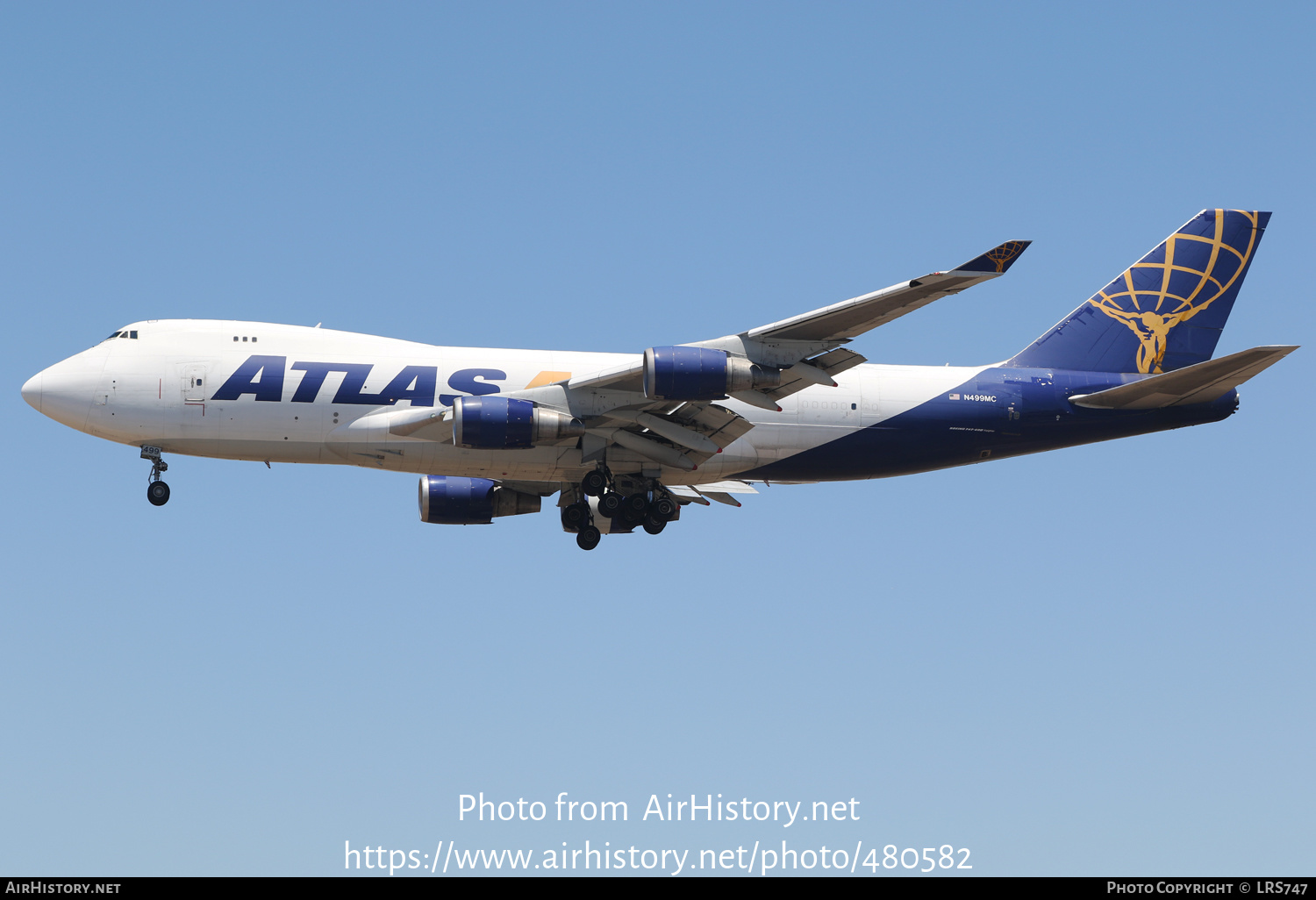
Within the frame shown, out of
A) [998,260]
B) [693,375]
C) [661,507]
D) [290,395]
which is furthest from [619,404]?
[998,260]

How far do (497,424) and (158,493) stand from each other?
8951 mm

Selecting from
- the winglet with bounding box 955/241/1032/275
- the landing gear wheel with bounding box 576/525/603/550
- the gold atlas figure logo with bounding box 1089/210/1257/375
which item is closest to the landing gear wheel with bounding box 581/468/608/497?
the landing gear wheel with bounding box 576/525/603/550

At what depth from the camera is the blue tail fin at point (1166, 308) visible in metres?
38.3

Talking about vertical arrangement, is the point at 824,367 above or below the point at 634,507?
above

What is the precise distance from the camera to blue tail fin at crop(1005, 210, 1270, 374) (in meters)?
38.3

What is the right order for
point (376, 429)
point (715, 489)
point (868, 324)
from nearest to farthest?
point (868, 324)
point (376, 429)
point (715, 489)

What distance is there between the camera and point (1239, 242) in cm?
4006

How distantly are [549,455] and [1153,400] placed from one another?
15.4 metres

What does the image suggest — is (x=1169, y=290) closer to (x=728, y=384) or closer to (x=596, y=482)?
(x=728, y=384)

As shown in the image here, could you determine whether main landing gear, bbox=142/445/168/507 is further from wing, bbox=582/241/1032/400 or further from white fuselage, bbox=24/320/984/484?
wing, bbox=582/241/1032/400

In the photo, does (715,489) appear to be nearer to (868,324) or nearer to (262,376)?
(868,324)

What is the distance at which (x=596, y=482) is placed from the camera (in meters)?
34.9

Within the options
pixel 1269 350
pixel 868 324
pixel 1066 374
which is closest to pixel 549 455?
pixel 868 324

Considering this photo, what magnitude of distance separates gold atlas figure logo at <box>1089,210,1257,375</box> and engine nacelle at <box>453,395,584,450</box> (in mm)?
16481
